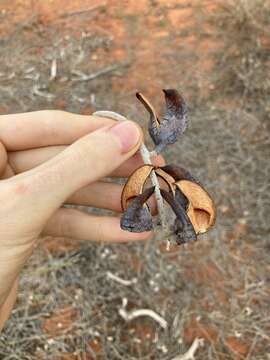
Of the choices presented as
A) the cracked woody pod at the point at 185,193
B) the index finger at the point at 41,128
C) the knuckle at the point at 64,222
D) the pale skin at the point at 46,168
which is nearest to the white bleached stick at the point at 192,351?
the knuckle at the point at 64,222

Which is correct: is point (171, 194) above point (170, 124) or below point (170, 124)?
below

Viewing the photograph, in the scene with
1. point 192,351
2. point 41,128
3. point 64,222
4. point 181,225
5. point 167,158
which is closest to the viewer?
point 181,225

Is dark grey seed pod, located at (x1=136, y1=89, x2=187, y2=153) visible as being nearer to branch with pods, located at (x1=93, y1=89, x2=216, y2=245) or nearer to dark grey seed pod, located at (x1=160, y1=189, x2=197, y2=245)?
branch with pods, located at (x1=93, y1=89, x2=216, y2=245)

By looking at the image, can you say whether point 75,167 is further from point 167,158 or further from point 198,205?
point 167,158

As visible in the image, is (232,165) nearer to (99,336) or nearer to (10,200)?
(99,336)

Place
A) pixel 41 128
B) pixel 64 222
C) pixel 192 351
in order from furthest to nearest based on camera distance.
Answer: pixel 192 351 → pixel 64 222 → pixel 41 128

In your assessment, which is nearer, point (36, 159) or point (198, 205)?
point (198, 205)

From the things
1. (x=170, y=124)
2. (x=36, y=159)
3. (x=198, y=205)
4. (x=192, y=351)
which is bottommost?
(x=192, y=351)

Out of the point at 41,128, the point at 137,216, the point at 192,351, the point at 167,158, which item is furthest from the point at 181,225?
the point at 167,158
